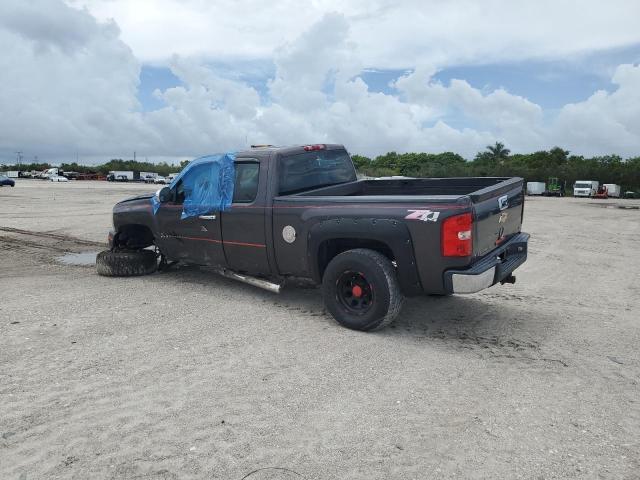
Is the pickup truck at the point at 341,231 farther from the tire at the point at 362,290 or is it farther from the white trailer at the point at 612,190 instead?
the white trailer at the point at 612,190

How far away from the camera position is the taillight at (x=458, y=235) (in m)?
4.60

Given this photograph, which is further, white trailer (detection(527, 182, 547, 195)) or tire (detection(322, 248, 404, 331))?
white trailer (detection(527, 182, 547, 195))

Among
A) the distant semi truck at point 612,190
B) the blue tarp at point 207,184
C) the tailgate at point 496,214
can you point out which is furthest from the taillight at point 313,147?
the distant semi truck at point 612,190

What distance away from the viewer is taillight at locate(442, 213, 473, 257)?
4.60 metres

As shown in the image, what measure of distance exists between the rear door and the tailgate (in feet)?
7.95

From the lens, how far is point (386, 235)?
4.97 meters

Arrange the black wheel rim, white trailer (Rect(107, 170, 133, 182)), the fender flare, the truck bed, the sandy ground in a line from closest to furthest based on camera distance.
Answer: the sandy ground, the fender flare, the black wheel rim, the truck bed, white trailer (Rect(107, 170, 133, 182))

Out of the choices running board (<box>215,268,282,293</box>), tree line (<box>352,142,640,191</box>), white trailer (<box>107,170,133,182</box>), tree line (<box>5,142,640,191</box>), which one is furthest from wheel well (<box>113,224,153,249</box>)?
white trailer (<box>107,170,133,182</box>)

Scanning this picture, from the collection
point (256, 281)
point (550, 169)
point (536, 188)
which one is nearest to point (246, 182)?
point (256, 281)

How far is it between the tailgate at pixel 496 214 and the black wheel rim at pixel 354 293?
1.14 meters

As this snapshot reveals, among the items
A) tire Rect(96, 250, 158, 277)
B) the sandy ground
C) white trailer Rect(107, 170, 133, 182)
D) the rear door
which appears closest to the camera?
the sandy ground

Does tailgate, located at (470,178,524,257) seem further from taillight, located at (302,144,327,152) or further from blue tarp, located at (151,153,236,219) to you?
blue tarp, located at (151,153,236,219)

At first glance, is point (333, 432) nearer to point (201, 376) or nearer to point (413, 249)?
point (201, 376)

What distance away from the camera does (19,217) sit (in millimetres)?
17547
